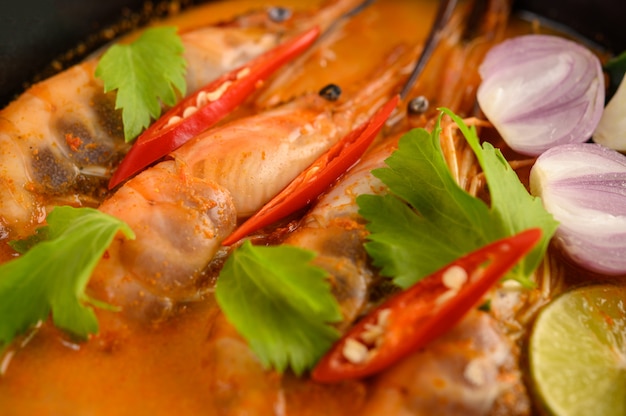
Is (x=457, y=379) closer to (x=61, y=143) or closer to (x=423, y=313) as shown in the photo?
(x=423, y=313)

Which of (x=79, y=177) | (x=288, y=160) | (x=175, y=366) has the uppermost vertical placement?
(x=79, y=177)

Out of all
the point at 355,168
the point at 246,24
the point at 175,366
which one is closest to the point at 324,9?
the point at 246,24

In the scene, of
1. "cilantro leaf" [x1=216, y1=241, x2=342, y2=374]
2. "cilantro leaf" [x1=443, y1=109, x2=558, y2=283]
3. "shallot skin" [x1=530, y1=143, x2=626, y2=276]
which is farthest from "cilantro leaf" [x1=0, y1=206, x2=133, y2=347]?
"shallot skin" [x1=530, y1=143, x2=626, y2=276]

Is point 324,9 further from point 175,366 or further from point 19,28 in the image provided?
point 175,366

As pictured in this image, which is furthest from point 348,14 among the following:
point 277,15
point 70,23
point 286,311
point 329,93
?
point 286,311

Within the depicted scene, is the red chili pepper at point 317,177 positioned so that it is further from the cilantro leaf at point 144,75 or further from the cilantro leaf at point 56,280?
the cilantro leaf at point 144,75

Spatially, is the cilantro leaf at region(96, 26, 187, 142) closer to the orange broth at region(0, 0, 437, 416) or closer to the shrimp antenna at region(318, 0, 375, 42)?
the orange broth at region(0, 0, 437, 416)
